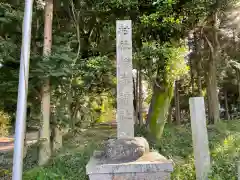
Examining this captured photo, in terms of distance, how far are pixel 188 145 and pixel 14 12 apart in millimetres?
6165

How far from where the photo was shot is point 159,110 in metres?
8.09

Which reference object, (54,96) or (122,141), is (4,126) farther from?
(122,141)

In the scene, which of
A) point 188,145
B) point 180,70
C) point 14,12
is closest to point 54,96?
point 14,12

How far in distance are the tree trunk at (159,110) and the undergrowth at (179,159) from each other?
13.1 inches

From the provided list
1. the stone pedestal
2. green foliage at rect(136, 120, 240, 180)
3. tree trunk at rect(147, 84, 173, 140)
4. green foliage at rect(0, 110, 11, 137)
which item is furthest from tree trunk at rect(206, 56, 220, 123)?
green foliage at rect(0, 110, 11, 137)

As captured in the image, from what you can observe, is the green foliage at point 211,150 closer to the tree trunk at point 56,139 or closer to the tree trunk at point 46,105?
the tree trunk at point 56,139

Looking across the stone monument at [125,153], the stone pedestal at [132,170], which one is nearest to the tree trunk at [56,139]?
the stone monument at [125,153]

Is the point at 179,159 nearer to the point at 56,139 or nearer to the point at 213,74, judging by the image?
the point at 56,139

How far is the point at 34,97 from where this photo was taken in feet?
22.9

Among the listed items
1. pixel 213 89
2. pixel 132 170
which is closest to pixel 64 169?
pixel 132 170

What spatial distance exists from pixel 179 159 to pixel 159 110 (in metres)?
1.78

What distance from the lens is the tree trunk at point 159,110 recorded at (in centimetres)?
796

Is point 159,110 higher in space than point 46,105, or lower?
lower

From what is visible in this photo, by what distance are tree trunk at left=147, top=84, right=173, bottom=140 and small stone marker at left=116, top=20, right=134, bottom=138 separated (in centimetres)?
277
